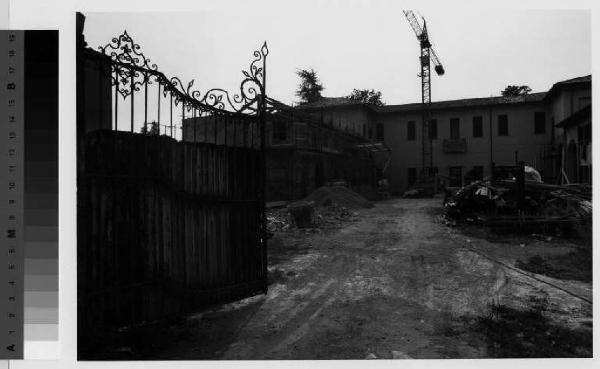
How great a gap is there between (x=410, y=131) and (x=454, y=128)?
11.0 ft

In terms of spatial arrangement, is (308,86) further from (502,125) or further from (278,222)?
(278,222)

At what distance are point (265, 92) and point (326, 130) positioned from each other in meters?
18.3

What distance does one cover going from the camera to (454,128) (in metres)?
30.5

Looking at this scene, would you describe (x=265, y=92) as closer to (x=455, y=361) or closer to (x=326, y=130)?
(x=455, y=361)

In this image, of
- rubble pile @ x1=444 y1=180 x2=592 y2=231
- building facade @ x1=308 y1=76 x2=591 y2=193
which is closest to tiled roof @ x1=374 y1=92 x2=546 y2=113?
building facade @ x1=308 y1=76 x2=591 y2=193

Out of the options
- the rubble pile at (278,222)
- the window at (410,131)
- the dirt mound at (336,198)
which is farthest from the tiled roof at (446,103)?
the rubble pile at (278,222)

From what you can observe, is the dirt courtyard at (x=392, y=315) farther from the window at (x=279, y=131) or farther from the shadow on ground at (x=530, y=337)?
the window at (x=279, y=131)

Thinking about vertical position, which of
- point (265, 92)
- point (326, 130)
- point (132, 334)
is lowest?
point (132, 334)

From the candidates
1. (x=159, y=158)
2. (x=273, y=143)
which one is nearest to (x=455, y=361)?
(x=159, y=158)

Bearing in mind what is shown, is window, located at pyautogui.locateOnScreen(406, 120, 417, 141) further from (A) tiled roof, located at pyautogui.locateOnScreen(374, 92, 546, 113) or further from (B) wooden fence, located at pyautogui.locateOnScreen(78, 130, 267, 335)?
(B) wooden fence, located at pyautogui.locateOnScreen(78, 130, 267, 335)

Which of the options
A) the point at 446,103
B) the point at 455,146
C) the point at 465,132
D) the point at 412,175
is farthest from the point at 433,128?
the point at 412,175

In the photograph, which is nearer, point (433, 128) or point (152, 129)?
point (152, 129)

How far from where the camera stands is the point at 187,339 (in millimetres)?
4262

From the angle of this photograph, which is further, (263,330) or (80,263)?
(263,330)
